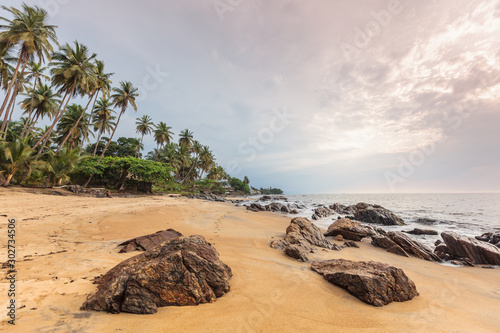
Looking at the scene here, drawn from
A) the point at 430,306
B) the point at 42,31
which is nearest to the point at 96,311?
the point at 430,306

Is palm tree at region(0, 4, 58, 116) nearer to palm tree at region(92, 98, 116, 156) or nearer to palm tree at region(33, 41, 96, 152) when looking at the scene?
palm tree at region(33, 41, 96, 152)

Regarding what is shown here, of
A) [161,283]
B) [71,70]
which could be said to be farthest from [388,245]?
[71,70]

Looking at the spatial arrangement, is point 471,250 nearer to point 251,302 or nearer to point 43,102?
point 251,302

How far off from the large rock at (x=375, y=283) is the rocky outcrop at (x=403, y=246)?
5.93m

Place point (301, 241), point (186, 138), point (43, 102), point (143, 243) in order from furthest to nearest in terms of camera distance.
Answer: point (186, 138), point (43, 102), point (301, 241), point (143, 243)

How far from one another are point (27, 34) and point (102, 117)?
20345 mm

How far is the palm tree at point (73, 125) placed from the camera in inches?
1396

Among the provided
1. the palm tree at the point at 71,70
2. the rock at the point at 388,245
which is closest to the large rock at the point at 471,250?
the rock at the point at 388,245

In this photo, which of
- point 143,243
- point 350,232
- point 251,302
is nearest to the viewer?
point 251,302

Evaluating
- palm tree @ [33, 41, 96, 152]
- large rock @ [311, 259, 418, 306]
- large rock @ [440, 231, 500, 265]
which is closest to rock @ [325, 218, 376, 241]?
large rock @ [440, 231, 500, 265]

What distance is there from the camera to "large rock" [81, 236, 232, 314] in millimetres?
2865

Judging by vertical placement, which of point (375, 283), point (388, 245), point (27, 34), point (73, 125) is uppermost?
point (27, 34)

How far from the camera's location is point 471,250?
8875mm

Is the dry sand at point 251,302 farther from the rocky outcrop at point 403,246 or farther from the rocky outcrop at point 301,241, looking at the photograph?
the rocky outcrop at point 403,246
